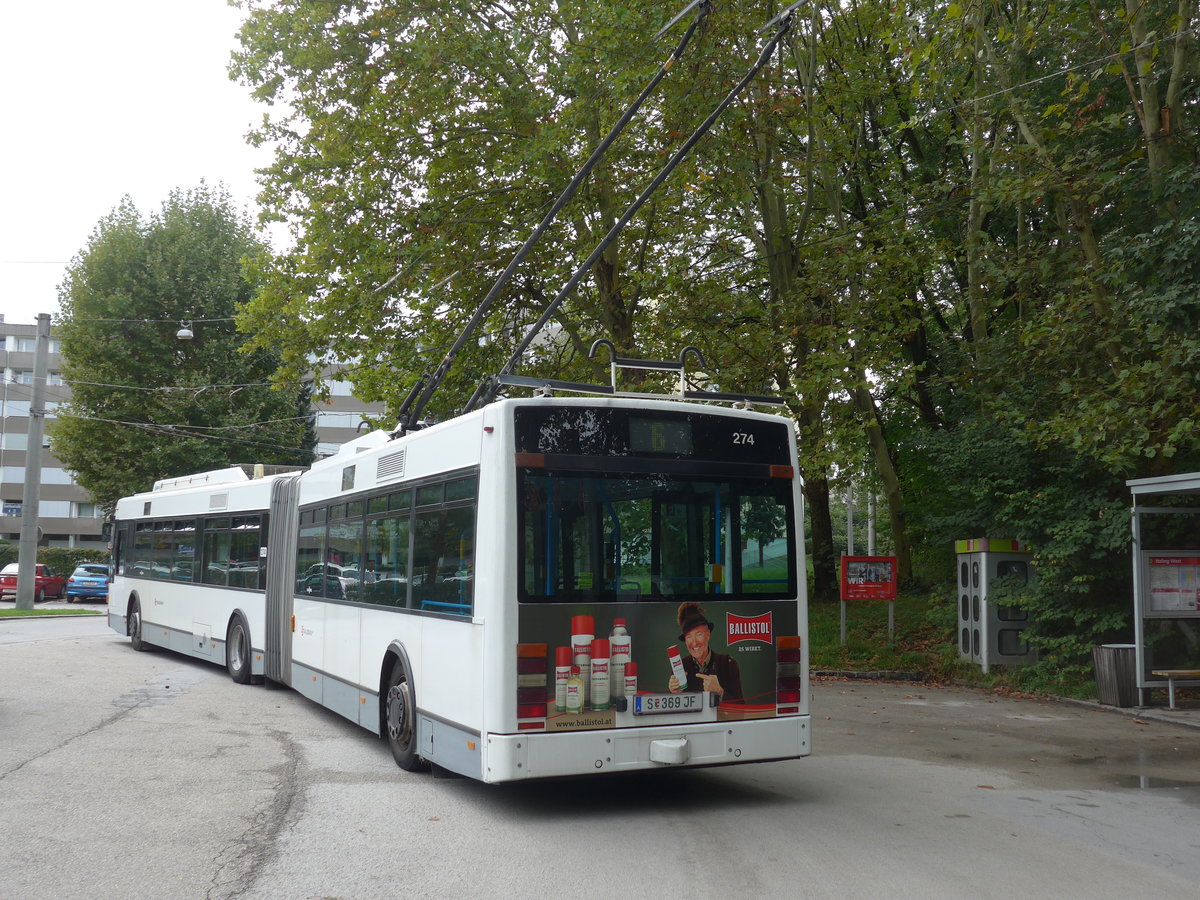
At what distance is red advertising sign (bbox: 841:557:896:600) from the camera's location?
19094 millimetres


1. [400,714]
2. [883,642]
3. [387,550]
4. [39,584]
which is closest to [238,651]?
[387,550]

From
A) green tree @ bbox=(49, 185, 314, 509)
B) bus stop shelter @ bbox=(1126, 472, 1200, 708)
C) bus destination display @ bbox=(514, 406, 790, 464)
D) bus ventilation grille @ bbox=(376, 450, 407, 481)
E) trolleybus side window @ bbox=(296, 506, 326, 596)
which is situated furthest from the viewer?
green tree @ bbox=(49, 185, 314, 509)

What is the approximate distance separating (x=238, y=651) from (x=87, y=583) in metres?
28.6

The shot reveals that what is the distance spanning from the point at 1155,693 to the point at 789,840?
10.6 m

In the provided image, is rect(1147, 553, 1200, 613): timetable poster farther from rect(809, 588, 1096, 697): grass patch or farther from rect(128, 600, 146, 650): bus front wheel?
rect(128, 600, 146, 650): bus front wheel

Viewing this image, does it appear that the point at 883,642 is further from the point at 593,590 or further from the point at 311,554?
the point at 593,590

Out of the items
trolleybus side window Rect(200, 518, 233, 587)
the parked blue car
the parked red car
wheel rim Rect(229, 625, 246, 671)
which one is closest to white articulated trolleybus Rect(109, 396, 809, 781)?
wheel rim Rect(229, 625, 246, 671)

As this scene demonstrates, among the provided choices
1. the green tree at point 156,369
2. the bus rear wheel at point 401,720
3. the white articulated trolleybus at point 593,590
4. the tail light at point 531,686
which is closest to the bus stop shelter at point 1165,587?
the white articulated trolleybus at point 593,590

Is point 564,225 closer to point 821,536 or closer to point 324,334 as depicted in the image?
point 324,334

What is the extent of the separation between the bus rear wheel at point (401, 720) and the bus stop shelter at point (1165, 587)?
8.95 metres

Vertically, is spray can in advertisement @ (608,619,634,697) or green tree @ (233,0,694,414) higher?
green tree @ (233,0,694,414)

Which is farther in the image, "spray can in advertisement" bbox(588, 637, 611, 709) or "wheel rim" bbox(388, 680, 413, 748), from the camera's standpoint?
"wheel rim" bbox(388, 680, 413, 748)

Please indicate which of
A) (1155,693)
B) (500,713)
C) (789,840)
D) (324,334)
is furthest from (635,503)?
(324,334)

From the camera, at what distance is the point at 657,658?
7848 millimetres
